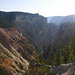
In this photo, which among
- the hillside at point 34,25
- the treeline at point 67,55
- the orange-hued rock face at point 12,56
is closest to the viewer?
the orange-hued rock face at point 12,56

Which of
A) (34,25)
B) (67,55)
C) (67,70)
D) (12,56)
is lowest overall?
(67,55)

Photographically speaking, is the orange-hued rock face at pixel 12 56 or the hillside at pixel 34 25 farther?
the hillside at pixel 34 25

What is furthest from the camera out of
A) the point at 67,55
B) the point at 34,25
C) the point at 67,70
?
the point at 34,25

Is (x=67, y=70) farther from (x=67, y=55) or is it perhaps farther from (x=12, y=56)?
(x=12, y=56)

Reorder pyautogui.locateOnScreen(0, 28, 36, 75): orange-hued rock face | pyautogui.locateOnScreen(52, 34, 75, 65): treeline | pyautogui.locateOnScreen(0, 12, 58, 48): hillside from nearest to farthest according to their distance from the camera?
pyautogui.locateOnScreen(0, 28, 36, 75): orange-hued rock face → pyautogui.locateOnScreen(52, 34, 75, 65): treeline → pyautogui.locateOnScreen(0, 12, 58, 48): hillside

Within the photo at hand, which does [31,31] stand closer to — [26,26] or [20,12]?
[26,26]

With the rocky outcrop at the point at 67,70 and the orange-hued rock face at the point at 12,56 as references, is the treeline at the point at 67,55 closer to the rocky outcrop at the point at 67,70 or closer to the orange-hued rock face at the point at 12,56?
the rocky outcrop at the point at 67,70

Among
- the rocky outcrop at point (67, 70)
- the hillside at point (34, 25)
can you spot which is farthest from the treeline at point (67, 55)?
the hillside at point (34, 25)

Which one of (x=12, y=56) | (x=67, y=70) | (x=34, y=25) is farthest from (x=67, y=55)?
(x=34, y=25)

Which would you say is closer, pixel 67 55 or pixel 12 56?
pixel 12 56

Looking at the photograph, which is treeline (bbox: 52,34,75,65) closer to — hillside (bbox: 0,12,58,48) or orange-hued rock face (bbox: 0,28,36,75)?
orange-hued rock face (bbox: 0,28,36,75)

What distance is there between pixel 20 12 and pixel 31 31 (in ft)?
146

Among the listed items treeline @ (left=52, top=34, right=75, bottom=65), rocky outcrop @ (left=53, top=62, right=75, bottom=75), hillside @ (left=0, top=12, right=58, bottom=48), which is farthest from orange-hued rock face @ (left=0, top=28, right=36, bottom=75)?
hillside @ (left=0, top=12, right=58, bottom=48)

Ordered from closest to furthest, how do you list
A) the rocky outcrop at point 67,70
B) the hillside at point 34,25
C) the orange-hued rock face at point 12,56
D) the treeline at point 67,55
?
the rocky outcrop at point 67,70 → the orange-hued rock face at point 12,56 → the treeline at point 67,55 → the hillside at point 34,25
